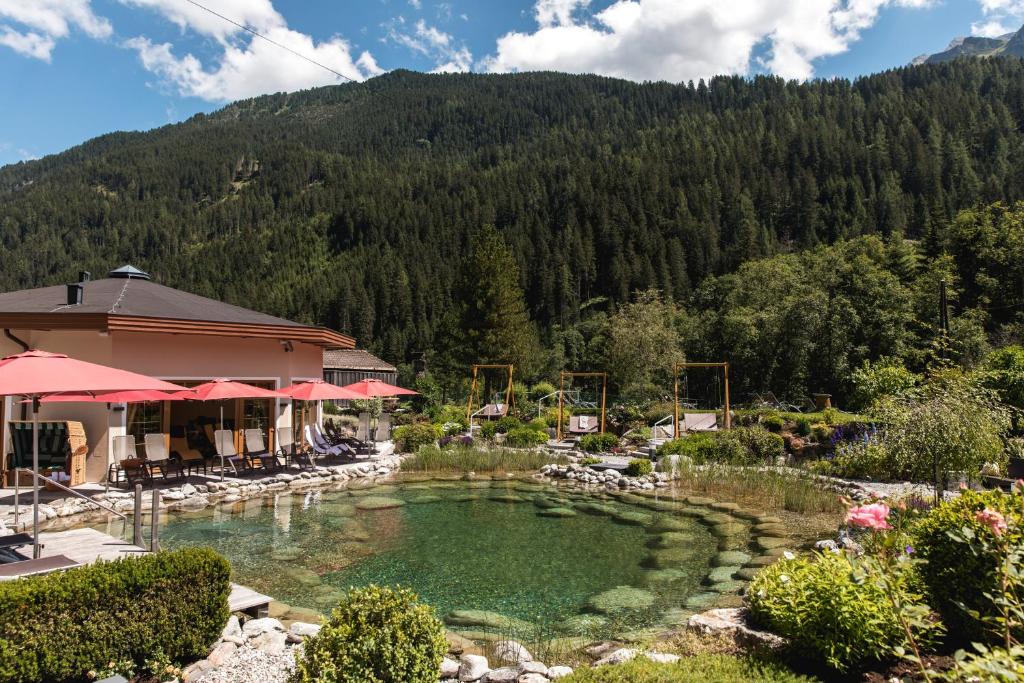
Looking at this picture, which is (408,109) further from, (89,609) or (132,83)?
(89,609)

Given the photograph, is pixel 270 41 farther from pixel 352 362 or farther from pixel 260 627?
pixel 352 362

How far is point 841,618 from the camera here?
3.37 metres

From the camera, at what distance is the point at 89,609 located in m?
3.60

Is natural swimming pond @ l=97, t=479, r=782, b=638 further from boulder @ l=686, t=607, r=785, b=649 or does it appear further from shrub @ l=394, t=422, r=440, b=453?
shrub @ l=394, t=422, r=440, b=453

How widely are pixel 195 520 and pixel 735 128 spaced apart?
302ft

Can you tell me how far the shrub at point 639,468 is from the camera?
12.9 meters

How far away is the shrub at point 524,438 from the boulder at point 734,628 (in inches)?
446

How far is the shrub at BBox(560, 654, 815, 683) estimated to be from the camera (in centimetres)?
295

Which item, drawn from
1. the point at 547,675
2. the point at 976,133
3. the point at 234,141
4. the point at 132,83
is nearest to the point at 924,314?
the point at 547,675

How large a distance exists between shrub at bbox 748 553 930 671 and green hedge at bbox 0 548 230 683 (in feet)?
12.5

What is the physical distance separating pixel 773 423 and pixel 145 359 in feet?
48.8

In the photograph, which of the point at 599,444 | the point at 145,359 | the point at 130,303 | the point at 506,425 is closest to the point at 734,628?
the point at 599,444

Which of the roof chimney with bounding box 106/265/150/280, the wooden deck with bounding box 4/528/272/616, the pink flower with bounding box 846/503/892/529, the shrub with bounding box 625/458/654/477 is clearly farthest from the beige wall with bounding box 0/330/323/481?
the pink flower with bounding box 846/503/892/529

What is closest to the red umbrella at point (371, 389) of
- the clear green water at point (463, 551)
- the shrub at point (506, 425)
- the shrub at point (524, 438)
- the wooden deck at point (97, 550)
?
the shrub at point (524, 438)
